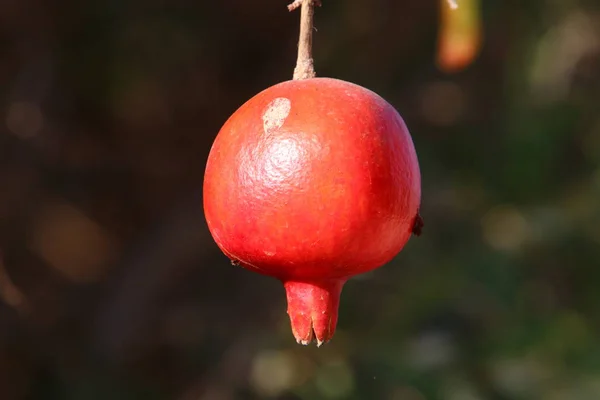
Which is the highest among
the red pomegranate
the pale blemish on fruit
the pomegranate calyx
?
the pale blemish on fruit

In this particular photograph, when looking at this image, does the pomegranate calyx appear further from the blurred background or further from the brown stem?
the blurred background

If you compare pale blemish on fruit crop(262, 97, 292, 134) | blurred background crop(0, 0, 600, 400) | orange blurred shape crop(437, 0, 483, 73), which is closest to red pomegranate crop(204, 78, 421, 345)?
pale blemish on fruit crop(262, 97, 292, 134)

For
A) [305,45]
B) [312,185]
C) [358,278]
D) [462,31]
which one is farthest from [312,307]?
[358,278]

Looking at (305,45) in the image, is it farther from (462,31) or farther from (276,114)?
(462,31)

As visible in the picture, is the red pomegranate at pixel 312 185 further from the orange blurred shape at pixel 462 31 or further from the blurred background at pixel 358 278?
the blurred background at pixel 358 278

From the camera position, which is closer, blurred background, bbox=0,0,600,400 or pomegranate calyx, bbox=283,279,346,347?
pomegranate calyx, bbox=283,279,346,347

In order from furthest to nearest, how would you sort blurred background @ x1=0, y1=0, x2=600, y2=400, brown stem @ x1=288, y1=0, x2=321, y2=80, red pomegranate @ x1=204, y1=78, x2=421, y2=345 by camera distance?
1. blurred background @ x1=0, y1=0, x2=600, y2=400
2. brown stem @ x1=288, y1=0, x2=321, y2=80
3. red pomegranate @ x1=204, y1=78, x2=421, y2=345

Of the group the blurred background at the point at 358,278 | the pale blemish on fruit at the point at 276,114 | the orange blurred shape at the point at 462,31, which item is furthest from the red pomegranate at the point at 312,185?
the blurred background at the point at 358,278

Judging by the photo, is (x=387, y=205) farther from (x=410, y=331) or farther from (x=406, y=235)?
(x=410, y=331)
